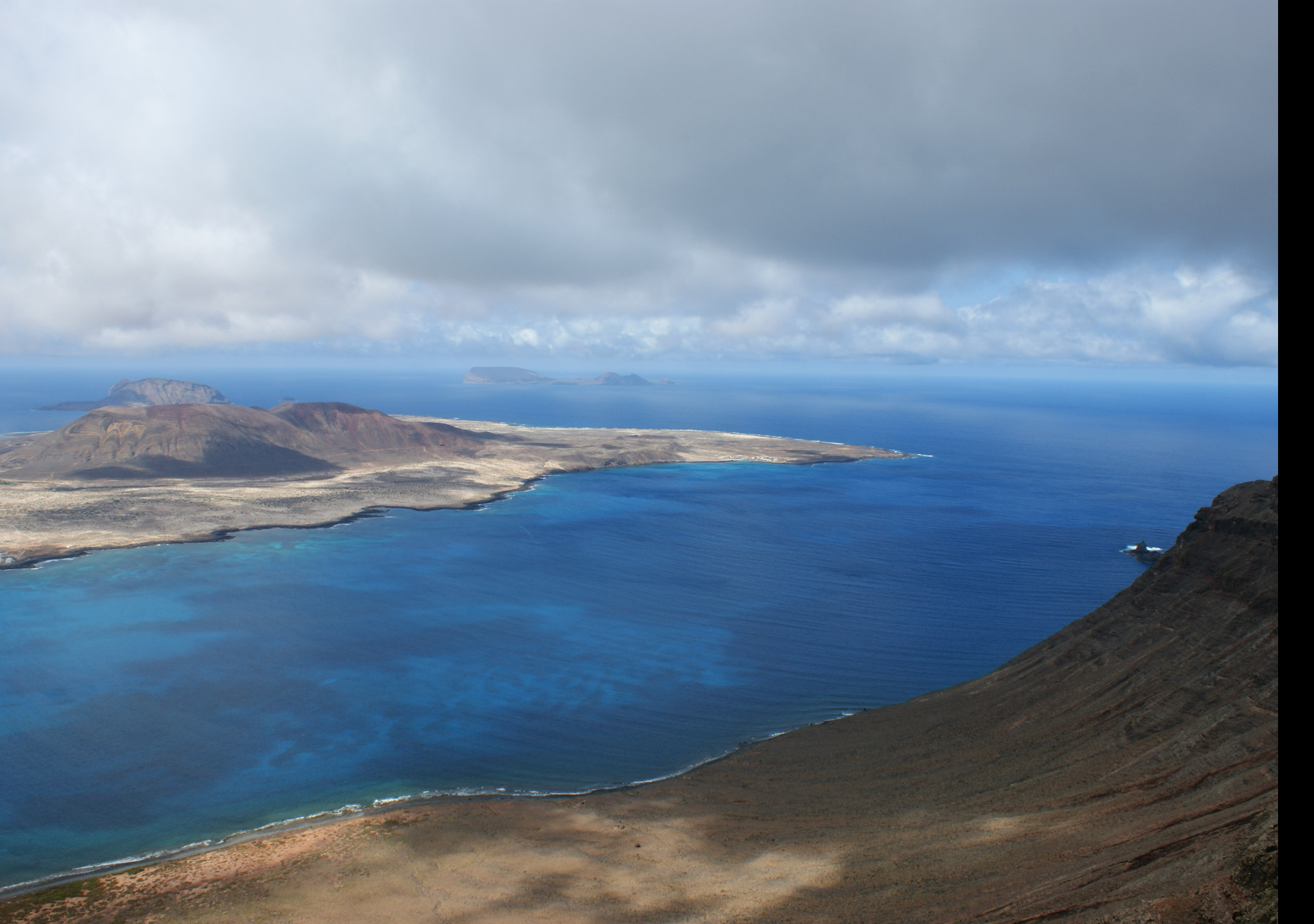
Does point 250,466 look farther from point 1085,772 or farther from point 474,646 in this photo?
point 1085,772

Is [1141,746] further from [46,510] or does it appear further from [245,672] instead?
[46,510]

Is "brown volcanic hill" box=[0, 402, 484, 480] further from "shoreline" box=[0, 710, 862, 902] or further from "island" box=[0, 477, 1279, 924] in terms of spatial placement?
"island" box=[0, 477, 1279, 924]

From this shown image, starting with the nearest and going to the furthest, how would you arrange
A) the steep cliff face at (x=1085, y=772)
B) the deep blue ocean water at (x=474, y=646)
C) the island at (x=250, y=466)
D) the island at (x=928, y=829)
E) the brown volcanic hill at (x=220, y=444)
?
1. the steep cliff face at (x=1085, y=772)
2. the island at (x=928, y=829)
3. the deep blue ocean water at (x=474, y=646)
4. the island at (x=250, y=466)
5. the brown volcanic hill at (x=220, y=444)

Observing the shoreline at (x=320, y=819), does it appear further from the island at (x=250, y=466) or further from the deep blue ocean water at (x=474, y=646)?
the island at (x=250, y=466)

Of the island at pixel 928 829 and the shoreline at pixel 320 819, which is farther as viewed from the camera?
the shoreline at pixel 320 819

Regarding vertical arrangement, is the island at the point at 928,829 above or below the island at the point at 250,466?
below

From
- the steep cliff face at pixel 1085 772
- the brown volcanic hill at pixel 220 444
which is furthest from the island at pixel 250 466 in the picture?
the steep cliff face at pixel 1085 772

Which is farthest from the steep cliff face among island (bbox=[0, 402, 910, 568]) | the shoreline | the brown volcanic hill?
the brown volcanic hill

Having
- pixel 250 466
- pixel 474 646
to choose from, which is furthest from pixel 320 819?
pixel 250 466
